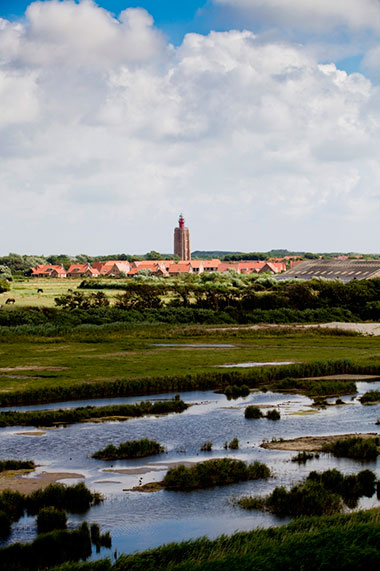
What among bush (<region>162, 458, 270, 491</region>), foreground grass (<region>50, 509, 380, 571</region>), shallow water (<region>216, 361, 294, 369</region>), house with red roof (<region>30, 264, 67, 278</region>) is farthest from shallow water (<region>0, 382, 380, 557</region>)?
house with red roof (<region>30, 264, 67, 278</region>)

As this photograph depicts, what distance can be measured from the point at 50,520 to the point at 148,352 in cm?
3202

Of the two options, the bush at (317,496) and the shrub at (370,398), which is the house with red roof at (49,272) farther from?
the bush at (317,496)

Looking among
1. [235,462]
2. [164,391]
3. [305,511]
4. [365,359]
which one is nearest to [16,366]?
[164,391]

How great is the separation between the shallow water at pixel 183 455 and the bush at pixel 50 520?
0.26 meters

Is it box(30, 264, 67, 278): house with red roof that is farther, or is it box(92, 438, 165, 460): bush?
box(30, 264, 67, 278): house with red roof

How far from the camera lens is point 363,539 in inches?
579

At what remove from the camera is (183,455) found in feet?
76.3

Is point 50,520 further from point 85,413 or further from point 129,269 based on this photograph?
point 129,269

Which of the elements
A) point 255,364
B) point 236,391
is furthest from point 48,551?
point 255,364

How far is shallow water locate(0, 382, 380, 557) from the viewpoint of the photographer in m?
17.3

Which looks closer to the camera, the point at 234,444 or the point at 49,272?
the point at 234,444

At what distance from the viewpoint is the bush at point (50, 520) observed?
16994 millimetres

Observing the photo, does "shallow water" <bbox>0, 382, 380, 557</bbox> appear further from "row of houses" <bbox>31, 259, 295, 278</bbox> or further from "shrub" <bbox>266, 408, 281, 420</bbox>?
"row of houses" <bbox>31, 259, 295, 278</bbox>

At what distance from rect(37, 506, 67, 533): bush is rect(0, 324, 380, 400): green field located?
17745mm
